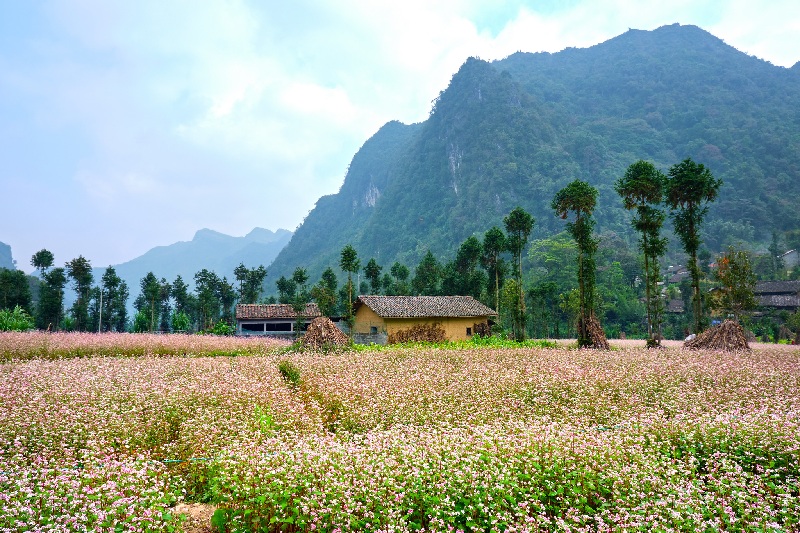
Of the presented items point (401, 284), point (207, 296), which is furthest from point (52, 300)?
point (401, 284)

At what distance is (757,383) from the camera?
1113 cm

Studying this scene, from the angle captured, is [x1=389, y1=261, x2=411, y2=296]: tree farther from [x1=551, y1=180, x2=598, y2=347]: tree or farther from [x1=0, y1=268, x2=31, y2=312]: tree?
[x1=0, y1=268, x2=31, y2=312]: tree

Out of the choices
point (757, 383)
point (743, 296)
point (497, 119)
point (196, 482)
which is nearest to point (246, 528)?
point (196, 482)

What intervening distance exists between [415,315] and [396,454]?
29564 millimetres

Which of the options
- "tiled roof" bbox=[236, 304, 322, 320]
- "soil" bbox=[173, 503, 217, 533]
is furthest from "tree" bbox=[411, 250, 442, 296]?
"soil" bbox=[173, 503, 217, 533]

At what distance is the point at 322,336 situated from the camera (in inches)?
927

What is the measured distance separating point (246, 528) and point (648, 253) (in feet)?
101

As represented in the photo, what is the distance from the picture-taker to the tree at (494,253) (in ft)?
155

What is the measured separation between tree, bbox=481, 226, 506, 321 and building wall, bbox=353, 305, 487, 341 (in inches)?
324

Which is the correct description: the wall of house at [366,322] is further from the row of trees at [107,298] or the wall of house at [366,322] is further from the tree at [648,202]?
the tree at [648,202]

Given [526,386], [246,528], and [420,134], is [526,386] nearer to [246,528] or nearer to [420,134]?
[246,528]

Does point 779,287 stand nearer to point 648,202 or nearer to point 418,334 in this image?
point 648,202

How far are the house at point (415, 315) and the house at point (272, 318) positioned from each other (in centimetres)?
906

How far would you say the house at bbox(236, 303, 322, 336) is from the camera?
4597cm
